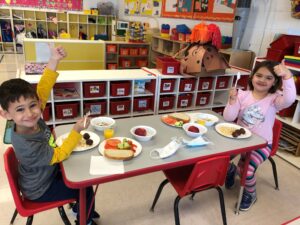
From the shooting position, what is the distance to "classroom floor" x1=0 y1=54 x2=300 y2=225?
1.70 metres

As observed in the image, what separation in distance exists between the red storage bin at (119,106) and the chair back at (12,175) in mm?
1284

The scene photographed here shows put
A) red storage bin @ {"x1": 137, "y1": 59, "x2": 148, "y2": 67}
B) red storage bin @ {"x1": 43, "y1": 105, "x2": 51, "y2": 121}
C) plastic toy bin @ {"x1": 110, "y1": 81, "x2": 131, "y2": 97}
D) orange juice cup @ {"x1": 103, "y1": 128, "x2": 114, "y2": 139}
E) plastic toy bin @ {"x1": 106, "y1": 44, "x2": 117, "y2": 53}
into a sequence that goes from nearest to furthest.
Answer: orange juice cup @ {"x1": 103, "y1": 128, "x2": 114, "y2": 139}
red storage bin @ {"x1": 43, "y1": 105, "x2": 51, "y2": 121}
plastic toy bin @ {"x1": 110, "y1": 81, "x2": 131, "y2": 97}
plastic toy bin @ {"x1": 106, "y1": 44, "x2": 117, "y2": 53}
red storage bin @ {"x1": 137, "y1": 59, "x2": 148, "y2": 67}

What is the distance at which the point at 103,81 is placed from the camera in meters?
2.31

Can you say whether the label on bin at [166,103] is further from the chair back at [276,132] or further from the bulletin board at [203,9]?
the bulletin board at [203,9]

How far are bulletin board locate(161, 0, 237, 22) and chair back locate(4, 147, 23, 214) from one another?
3.34m

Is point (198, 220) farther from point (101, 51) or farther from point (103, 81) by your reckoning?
point (101, 51)

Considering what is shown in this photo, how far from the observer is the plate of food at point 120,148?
119 cm

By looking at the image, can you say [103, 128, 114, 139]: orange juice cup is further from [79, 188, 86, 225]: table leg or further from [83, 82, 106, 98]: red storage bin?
[83, 82, 106, 98]: red storage bin

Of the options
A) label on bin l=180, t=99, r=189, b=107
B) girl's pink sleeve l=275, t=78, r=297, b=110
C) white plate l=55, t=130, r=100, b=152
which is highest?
girl's pink sleeve l=275, t=78, r=297, b=110

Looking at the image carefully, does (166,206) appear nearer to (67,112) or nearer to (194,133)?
(194,133)

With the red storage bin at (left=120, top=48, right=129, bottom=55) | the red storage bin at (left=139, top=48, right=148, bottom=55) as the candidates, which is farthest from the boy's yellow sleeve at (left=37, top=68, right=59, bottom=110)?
the red storage bin at (left=139, top=48, right=148, bottom=55)

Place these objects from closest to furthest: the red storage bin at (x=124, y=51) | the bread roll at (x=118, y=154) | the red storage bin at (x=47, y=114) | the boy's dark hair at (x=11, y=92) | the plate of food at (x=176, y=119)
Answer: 1. the boy's dark hair at (x=11, y=92)
2. the bread roll at (x=118, y=154)
3. the plate of food at (x=176, y=119)
4. the red storage bin at (x=47, y=114)
5. the red storage bin at (x=124, y=51)

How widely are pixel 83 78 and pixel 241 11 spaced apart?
8.31 ft

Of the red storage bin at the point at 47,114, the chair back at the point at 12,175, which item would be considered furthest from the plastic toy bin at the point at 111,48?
the chair back at the point at 12,175
